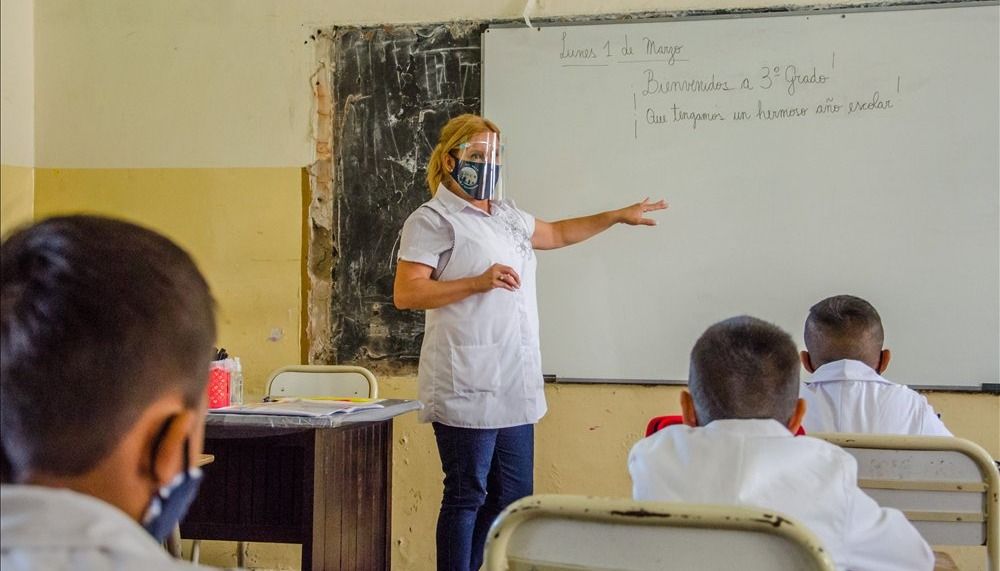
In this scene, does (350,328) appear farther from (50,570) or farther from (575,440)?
(50,570)

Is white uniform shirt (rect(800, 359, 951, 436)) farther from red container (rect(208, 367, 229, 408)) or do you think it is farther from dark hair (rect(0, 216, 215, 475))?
dark hair (rect(0, 216, 215, 475))

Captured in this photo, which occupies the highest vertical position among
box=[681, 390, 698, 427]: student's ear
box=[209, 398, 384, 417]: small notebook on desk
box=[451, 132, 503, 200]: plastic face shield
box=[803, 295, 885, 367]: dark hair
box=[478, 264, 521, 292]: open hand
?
box=[451, 132, 503, 200]: plastic face shield

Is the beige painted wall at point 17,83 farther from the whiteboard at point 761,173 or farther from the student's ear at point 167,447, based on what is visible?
the student's ear at point 167,447

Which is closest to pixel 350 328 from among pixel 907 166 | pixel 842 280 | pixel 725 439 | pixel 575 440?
pixel 575 440

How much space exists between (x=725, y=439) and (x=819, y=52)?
2.55 m

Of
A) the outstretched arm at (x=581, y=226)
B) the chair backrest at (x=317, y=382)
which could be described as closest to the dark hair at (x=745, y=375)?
the outstretched arm at (x=581, y=226)

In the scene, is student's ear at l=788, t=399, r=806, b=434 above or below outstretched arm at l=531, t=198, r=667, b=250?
below

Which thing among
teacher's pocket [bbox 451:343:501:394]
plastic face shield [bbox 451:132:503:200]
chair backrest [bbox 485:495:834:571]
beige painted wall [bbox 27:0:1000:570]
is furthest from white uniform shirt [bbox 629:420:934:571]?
beige painted wall [bbox 27:0:1000:570]

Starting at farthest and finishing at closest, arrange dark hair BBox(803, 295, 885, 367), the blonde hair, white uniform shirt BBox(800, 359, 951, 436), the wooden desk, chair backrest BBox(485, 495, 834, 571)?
the blonde hair, the wooden desk, dark hair BBox(803, 295, 885, 367), white uniform shirt BBox(800, 359, 951, 436), chair backrest BBox(485, 495, 834, 571)

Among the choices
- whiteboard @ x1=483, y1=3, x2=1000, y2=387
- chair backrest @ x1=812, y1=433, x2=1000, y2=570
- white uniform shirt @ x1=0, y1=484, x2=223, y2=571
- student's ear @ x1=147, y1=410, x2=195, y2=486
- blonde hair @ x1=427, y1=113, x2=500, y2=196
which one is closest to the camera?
white uniform shirt @ x1=0, y1=484, x2=223, y2=571

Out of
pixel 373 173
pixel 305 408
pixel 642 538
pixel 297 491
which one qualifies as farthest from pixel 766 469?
pixel 373 173

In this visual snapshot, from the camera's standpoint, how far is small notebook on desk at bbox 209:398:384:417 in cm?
227

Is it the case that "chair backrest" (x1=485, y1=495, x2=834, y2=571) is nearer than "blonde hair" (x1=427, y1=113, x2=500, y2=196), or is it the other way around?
"chair backrest" (x1=485, y1=495, x2=834, y2=571)

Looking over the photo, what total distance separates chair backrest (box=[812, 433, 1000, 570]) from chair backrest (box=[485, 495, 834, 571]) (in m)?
0.71
